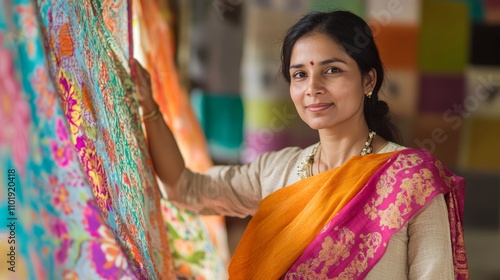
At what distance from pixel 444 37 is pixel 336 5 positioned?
0.85m

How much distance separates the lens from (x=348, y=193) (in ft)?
4.46

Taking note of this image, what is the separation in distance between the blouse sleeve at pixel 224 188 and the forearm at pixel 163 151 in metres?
0.03

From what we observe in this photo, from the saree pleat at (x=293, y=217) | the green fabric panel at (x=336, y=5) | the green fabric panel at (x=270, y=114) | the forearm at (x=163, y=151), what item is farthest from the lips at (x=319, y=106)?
the green fabric panel at (x=270, y=114)

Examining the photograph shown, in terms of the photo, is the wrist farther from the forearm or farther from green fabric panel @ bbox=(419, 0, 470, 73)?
green fabric panel @ bbox=(419, 0, 470, 73)

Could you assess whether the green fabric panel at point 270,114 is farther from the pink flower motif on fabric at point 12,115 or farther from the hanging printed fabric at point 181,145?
the pink flower motif on fabric at point 12,115

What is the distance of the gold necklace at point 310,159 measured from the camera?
1433mm

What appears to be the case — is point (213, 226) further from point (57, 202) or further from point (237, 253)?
point (57, 202)

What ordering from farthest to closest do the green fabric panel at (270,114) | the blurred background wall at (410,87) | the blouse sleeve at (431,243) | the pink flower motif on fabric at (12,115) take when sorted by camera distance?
the green fabric panel at (270,114) → the blurred background wall at (410,87) → the blouse sleeve at (431,243) → the pink flower motif on fabric at (12,115)

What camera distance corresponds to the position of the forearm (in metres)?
1.55

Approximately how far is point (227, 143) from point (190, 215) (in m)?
0.78

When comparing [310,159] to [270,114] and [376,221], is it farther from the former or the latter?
[270,114]

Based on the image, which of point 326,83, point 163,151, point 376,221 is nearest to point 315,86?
point 326,83

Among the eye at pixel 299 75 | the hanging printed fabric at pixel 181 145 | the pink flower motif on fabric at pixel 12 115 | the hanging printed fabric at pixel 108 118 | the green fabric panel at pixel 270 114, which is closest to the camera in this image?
the pink flower motif on fabric at pixel 12 115

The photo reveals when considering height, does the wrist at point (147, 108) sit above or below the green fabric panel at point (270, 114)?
above
